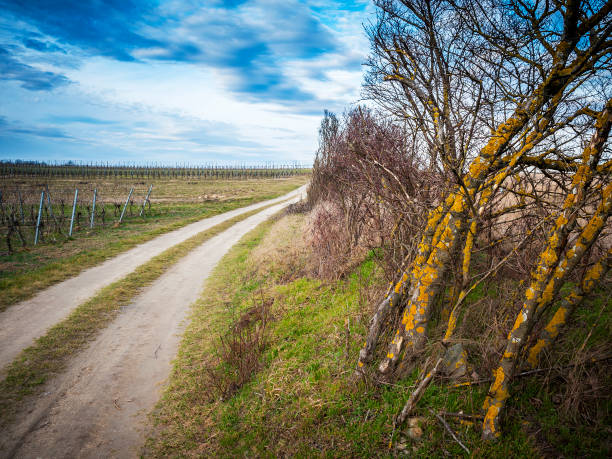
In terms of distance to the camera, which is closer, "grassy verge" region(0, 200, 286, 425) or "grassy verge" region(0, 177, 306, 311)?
"grassy verge" region(0, 200, 286, 425)

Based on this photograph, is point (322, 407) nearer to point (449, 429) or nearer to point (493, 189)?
point (449, 429)

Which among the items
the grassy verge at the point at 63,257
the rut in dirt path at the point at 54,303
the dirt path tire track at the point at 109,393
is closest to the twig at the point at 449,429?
the dirt path tire track at the point at 109,393

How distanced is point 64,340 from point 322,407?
5885 mm

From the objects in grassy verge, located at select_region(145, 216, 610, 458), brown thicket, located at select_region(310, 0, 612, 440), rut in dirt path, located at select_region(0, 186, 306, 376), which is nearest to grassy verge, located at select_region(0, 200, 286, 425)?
rut in dirt path, located at select_region(0, 186, 306, 376)

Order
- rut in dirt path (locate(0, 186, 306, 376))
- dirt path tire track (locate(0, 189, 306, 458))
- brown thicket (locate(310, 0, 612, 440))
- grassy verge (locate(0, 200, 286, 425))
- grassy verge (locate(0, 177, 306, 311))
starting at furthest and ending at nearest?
1. grassy verge (locate(0, 177, 306, 311))
2. rut in dirt path (locate(0, 186, 306, 376))
3. grassy verge (locate(0, 200, 286, 425))
4. dirt path tire track (locate(0, 189, 306, 458))
5. brown thicket (locate(310, 0, 612, 440))

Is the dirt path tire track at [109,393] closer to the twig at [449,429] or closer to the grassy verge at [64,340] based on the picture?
the grassy verge at [64,340]

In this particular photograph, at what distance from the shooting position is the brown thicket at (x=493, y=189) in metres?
3.01

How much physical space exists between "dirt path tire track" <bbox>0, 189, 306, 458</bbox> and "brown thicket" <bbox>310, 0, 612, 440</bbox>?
3644mm

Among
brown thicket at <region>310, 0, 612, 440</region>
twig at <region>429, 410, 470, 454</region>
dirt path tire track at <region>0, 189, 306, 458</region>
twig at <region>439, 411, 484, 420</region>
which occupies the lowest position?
dirt path tire track at <region>0, 189, 306, 458</region>

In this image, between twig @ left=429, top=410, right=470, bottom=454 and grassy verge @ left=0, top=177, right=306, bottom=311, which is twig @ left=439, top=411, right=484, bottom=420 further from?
grassy verge @ left=0, top=177, right=306, bottom=311

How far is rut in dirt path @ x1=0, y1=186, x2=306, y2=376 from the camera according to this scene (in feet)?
21.6

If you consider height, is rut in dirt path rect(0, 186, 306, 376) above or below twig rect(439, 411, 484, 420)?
below

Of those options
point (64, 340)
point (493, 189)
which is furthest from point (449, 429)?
point (64, 340)

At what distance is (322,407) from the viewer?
418 centimetres
